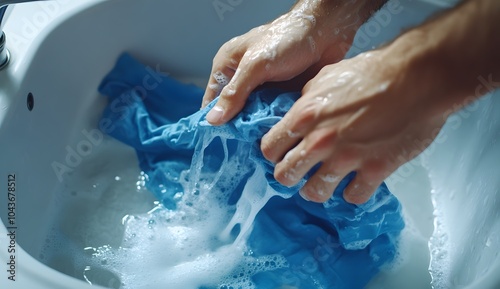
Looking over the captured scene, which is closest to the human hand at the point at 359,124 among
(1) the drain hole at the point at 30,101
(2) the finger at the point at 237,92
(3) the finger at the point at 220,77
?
(2) the finger at the point at 237,92

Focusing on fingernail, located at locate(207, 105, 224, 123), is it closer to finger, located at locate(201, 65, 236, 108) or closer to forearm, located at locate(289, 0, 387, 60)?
finger, located at locate(201, 65, 236, 108)

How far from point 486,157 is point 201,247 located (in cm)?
60

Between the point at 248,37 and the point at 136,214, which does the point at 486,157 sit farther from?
the point at 136,214

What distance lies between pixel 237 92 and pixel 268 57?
0.08 metres

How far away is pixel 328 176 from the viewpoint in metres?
0.80

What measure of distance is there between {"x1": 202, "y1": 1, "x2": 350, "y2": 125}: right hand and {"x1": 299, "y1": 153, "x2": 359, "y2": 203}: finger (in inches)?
7.2

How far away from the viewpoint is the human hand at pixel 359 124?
74 cm

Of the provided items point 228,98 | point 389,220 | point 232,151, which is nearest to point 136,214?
point 232,151

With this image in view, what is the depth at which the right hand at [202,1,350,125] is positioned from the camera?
3.00 feet

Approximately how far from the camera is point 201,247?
3.59 ft

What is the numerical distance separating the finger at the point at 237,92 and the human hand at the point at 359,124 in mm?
113

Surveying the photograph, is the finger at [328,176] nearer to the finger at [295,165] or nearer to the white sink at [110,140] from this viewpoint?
the finger at [295,165]

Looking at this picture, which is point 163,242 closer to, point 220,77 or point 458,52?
point 220,77

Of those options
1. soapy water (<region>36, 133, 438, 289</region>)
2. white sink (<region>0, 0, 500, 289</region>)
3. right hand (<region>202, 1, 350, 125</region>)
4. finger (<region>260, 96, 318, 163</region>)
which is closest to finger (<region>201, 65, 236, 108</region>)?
right hand (<region>202, 1, 350, 125</region>)
